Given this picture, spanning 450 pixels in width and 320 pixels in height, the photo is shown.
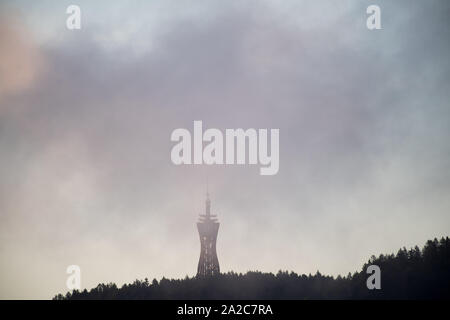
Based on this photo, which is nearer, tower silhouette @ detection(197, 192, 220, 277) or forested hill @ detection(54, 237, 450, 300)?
forested hill @ detection(54, 237, 450, 300)

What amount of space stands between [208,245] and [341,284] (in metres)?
30.8

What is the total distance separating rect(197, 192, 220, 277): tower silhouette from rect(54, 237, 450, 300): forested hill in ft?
7.79

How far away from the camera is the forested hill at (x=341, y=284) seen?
107938 millimetres

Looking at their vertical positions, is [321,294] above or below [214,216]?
below

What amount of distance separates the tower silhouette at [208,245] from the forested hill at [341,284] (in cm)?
238

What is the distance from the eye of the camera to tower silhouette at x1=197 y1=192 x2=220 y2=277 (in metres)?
129

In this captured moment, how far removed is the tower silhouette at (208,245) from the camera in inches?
5094

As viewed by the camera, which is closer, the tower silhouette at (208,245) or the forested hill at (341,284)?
the forested hill at (341,284)
